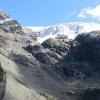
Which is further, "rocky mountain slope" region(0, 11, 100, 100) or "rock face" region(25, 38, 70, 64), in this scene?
"rock face" region(25, 38, 70, 64)

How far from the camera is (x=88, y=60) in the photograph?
165000 mm

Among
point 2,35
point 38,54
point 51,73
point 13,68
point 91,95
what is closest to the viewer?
point 91,95

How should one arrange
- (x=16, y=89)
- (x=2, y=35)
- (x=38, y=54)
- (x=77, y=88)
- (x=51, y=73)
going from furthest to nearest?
(x=2, y=35)
(x=38, y=54)
(x=51, y=73)
(x=77, y=88)
(x=16, y=89)

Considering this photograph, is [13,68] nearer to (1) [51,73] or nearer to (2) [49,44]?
(1) [51,73]

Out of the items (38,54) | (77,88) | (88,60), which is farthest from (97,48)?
(77,88)

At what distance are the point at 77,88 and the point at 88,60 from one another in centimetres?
3581

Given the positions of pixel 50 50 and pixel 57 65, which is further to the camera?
pixel 50 50

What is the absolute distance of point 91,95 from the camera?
4409 inches

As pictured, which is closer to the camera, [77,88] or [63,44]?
[77,88]

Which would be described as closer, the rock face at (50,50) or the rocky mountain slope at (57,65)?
the rocky mountain slope at (57,65)

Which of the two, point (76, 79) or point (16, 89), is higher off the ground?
point (16, 89)

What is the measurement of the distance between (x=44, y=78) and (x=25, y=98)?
6211cm

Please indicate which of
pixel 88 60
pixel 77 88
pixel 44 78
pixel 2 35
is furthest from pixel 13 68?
pixel 2 35

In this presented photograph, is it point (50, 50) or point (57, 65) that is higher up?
point (50, 50)
